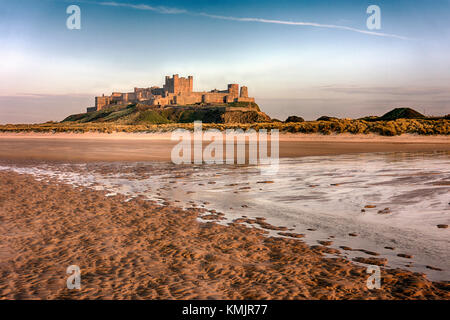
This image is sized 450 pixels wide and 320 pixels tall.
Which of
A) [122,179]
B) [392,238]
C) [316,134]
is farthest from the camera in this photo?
[316,134]

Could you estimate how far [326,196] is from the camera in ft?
27.8

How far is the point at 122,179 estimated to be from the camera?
11.5 meters

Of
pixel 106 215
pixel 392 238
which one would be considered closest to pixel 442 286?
pixel 392 238

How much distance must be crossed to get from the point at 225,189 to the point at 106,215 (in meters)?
3.64

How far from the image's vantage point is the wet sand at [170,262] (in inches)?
140

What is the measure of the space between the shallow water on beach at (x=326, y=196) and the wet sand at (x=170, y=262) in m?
0.59

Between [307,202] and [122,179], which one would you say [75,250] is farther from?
[122,179]

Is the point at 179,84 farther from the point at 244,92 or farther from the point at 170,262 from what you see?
the point at 170,262

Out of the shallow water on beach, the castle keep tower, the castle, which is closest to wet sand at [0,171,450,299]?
the shallow water on beach

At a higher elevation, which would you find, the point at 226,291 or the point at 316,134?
the point at 316,134

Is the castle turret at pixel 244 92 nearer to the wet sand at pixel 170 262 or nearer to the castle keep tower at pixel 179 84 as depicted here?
the castle keep tower at pixel 179 84

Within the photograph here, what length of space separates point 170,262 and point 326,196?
5.23 meters

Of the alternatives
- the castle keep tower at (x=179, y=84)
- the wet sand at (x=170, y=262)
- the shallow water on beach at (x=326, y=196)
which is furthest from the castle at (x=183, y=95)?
the wet sand at (x=170, y=262)

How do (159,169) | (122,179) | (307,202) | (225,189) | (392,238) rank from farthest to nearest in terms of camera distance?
(159,169), (122,179), (225,189), (307,202), (392,238)
